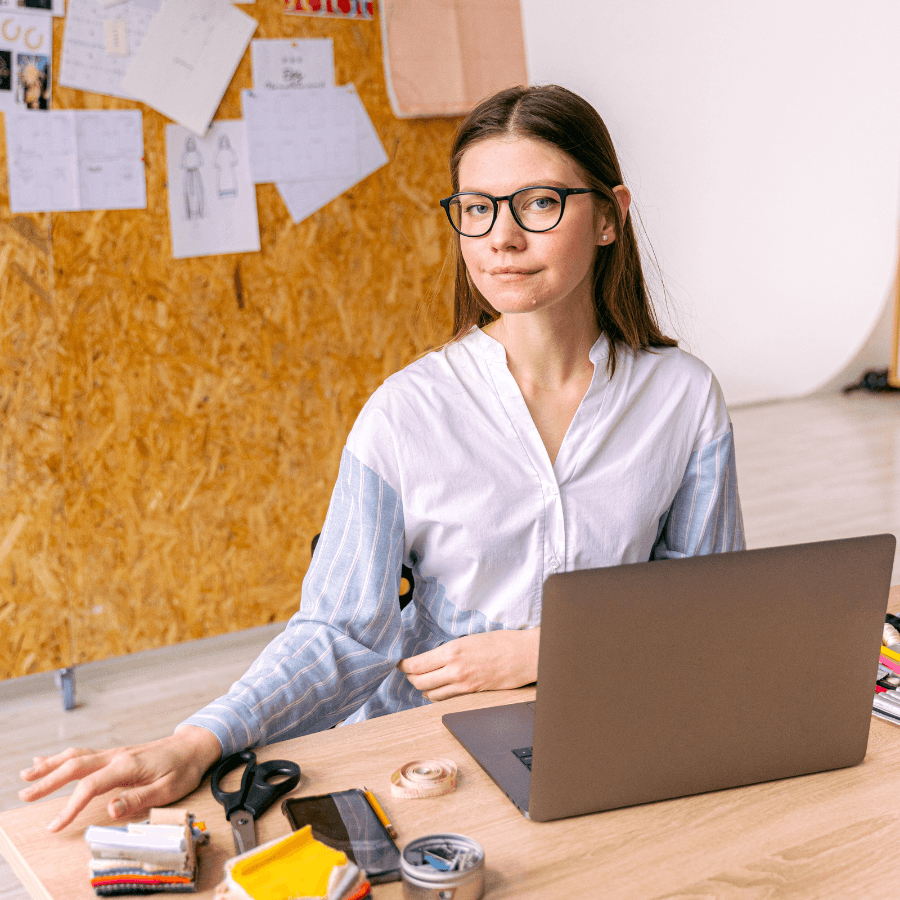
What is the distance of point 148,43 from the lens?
2.81 metres

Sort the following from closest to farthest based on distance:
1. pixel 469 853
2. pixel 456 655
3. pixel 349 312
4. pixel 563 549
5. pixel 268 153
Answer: pixel 469 853 → pixel 456 655 → pixel 563 549 → pixel 268 153 → pixel 349 312

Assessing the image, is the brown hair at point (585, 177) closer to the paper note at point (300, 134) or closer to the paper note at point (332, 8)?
the paper note at point (300, 134)

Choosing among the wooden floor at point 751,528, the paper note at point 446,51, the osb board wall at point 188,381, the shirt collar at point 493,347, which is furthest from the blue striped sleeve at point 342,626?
the paper note at point 446,51

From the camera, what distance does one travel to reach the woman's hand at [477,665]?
1229 mm

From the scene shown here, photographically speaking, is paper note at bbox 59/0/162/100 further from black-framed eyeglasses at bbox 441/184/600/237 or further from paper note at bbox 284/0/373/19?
black-framed eyeglasses at bbox 441/184/600/237

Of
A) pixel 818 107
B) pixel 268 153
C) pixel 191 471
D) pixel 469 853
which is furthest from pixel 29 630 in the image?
pixel 818 107

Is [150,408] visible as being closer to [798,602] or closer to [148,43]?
[148,43]

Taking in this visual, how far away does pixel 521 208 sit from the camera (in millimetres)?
1309

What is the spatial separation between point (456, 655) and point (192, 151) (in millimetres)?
2088

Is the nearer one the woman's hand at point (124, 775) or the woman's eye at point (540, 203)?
the woman's hand at point (124, 775)

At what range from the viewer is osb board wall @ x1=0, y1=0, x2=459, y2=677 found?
282 cm

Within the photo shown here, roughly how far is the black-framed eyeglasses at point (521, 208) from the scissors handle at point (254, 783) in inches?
26.0

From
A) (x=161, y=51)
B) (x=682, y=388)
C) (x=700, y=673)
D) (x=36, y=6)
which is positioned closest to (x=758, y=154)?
(x=161, y=51)

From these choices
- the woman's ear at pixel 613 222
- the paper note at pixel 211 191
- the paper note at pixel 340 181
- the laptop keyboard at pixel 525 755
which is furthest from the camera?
the paper note at pixel 340 181
